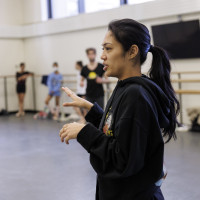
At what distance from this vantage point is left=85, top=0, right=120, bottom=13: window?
7688 millimetres

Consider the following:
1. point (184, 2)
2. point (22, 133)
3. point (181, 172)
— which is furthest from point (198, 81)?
point (22, 133)

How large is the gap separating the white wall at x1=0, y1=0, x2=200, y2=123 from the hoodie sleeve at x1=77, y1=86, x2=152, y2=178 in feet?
17.4

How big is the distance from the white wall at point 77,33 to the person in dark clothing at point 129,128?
17.0 ft

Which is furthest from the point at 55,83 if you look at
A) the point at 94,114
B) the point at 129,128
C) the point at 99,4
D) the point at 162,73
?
the point at 129,128

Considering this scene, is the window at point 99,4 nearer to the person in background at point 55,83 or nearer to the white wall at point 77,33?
the white wall at point 77,33

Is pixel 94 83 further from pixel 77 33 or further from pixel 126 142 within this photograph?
pixel 126 142

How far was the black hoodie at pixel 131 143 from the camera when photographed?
1.06m

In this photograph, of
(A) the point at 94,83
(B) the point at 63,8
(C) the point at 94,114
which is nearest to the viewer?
(C) the point at 94,114

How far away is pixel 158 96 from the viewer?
3.86 ft

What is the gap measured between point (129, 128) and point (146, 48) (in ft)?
1.08

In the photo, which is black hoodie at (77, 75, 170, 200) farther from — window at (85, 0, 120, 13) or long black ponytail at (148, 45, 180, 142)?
window at (85, 0, 120, 13)

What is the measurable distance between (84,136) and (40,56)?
27.8 ft

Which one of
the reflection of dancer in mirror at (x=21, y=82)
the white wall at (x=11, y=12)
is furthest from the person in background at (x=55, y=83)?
the white wall at (x=11, y=12)

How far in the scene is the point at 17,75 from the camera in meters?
9.03
